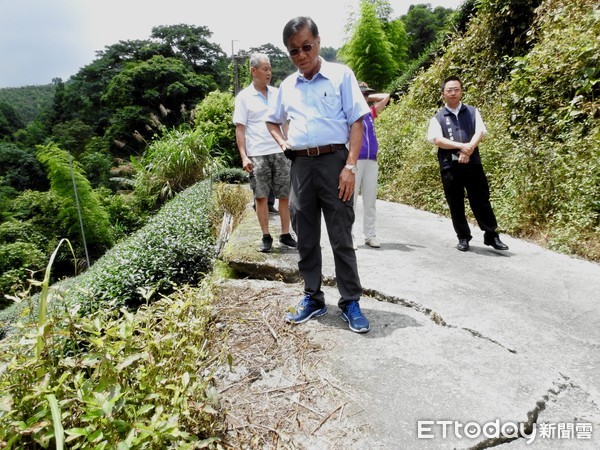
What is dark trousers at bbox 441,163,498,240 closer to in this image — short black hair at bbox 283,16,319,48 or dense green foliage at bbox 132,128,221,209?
short black hair at bbox 283,16,319,48

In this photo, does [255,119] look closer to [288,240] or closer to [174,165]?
[288,240]

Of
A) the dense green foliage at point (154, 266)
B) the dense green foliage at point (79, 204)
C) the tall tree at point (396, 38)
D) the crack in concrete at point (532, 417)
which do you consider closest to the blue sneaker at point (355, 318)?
the crack in concrete at point (532, 417)

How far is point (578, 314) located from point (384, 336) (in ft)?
4.62

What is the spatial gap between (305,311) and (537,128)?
4.57m

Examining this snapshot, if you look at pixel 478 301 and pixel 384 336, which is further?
pixel 478 301

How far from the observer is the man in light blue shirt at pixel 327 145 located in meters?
2.33

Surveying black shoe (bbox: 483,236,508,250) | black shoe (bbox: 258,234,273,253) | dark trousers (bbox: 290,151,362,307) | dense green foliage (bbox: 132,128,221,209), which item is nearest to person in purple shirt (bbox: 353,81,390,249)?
black shoe (bbox: 258,234,273,253)

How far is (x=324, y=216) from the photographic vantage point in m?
2.33

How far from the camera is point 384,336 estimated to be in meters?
2.32

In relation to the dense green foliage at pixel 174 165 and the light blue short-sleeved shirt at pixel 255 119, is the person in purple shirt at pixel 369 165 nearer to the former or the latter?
the light blue short-sleeved shirt at pixel 255 119

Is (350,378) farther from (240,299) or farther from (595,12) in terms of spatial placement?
(595,12)

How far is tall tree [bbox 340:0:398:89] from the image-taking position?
19.0m

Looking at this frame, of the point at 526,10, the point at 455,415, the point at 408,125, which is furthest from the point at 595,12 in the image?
the point at 455,415

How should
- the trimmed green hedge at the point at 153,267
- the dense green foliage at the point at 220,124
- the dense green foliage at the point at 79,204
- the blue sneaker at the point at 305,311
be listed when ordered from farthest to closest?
the dense green foliage at the point at 79,204, the dense green foliage at the point at 220,124, the trimmed green hedge at the point at 153,267, the blue sneaker at the point at 305,311
